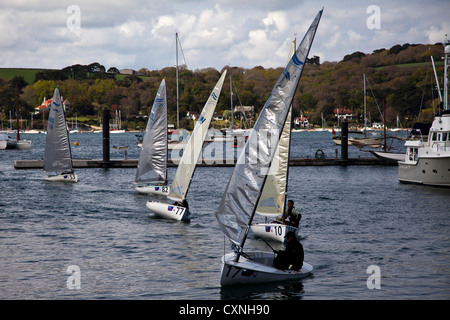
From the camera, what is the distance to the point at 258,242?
2430cm

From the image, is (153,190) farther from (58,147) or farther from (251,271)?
(251,271)

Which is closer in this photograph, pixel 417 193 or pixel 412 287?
pixel 412 287

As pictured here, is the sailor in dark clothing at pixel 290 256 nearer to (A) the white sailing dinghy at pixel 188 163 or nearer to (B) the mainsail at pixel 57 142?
(A) the white sailing dinghy at pixel 188 163

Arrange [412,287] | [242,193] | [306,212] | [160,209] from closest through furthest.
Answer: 1. [242,193]
2. [412,287]
3. [160,209]
4. [306,212]

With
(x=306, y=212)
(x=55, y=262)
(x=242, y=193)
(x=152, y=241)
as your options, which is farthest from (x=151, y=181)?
(x=242, y=193)

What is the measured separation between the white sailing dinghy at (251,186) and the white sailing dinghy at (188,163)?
1054 cm

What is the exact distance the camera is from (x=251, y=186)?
1672cm

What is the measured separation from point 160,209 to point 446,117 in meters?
25.0

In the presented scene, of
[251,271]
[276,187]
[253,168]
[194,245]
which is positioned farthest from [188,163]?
[251,271]

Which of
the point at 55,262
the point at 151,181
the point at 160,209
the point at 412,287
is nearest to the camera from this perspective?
the point at 412,287

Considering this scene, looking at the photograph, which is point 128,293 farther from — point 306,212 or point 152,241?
point 306,212

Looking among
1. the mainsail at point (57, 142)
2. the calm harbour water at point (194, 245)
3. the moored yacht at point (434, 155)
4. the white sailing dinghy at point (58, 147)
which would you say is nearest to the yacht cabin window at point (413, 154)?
the moored yacht at point (434, 155)

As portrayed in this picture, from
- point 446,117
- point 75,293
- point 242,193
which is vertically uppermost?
point 446,117

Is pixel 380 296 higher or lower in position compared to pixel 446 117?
lower
